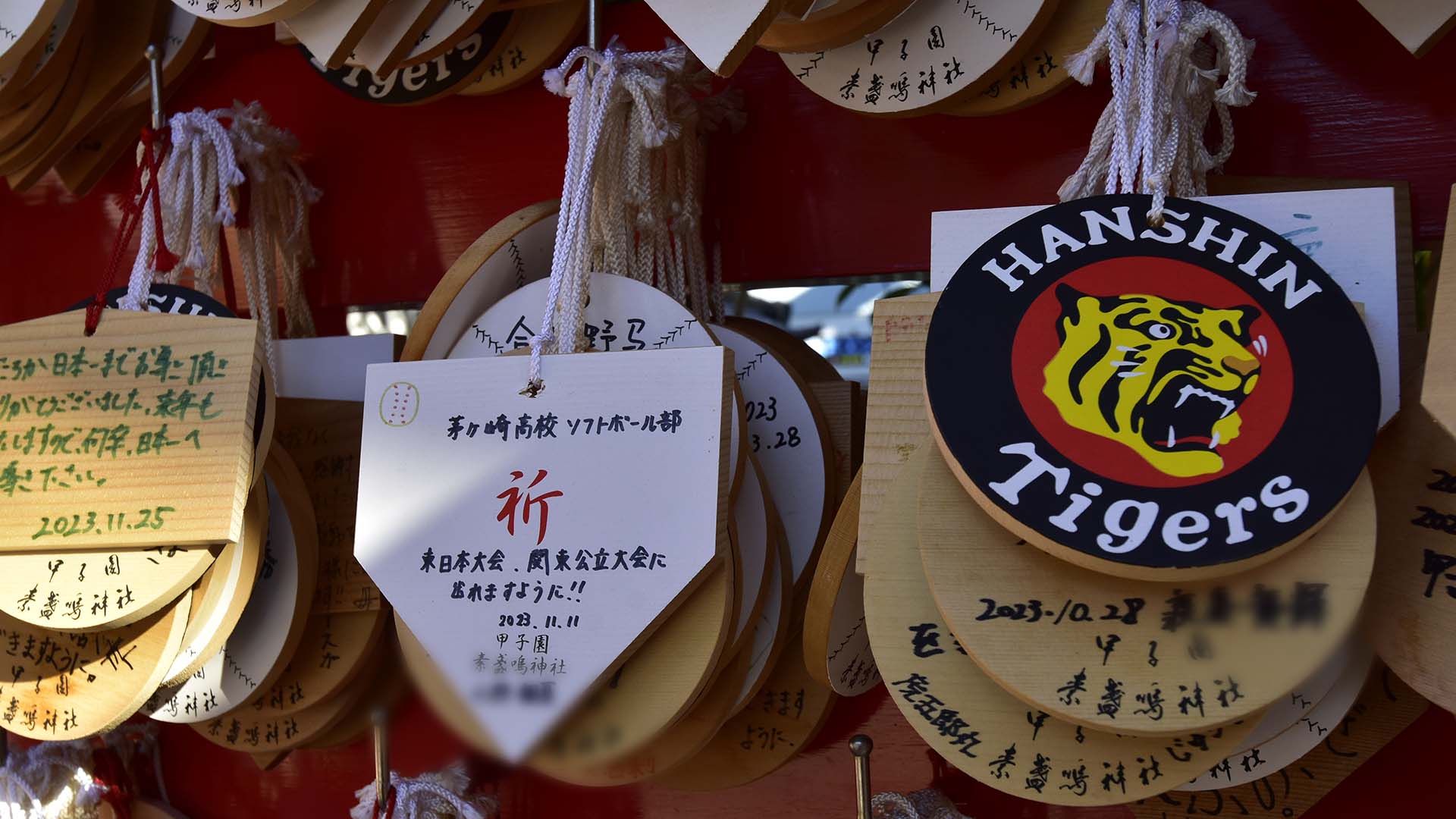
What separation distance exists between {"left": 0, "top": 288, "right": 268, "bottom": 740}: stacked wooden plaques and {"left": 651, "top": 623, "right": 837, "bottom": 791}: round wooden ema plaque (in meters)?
0.40

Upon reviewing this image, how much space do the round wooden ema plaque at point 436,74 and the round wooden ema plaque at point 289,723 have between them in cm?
54

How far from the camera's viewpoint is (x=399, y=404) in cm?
100

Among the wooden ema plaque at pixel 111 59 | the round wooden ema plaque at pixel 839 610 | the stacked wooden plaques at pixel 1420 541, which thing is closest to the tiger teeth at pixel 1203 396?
the stacked wooden plaques at pixel 1420 541

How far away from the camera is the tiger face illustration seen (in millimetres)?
757

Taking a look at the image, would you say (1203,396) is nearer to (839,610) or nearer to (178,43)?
(839,610)

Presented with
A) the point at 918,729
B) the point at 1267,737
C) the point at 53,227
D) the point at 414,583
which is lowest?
the point at 1267,737

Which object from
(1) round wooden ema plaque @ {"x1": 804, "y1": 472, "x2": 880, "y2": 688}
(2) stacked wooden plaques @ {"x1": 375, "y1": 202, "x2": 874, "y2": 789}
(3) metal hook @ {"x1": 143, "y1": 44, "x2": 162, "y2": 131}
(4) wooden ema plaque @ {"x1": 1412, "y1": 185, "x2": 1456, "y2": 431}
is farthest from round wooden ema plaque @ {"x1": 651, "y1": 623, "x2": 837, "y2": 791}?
(3) metal hook @ {"x1": 143, "y1": 44, "x2": 162, "y2": 131}

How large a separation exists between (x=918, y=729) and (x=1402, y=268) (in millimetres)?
445

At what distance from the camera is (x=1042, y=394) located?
78 cm

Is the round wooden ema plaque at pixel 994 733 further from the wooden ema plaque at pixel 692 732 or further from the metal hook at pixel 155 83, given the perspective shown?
the metal hook at pixel 155 83

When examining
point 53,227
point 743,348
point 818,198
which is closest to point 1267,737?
point 743,348

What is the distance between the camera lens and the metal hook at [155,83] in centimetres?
131

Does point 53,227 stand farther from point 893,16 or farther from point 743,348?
point 893,16

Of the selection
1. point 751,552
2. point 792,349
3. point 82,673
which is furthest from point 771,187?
point 82,673
